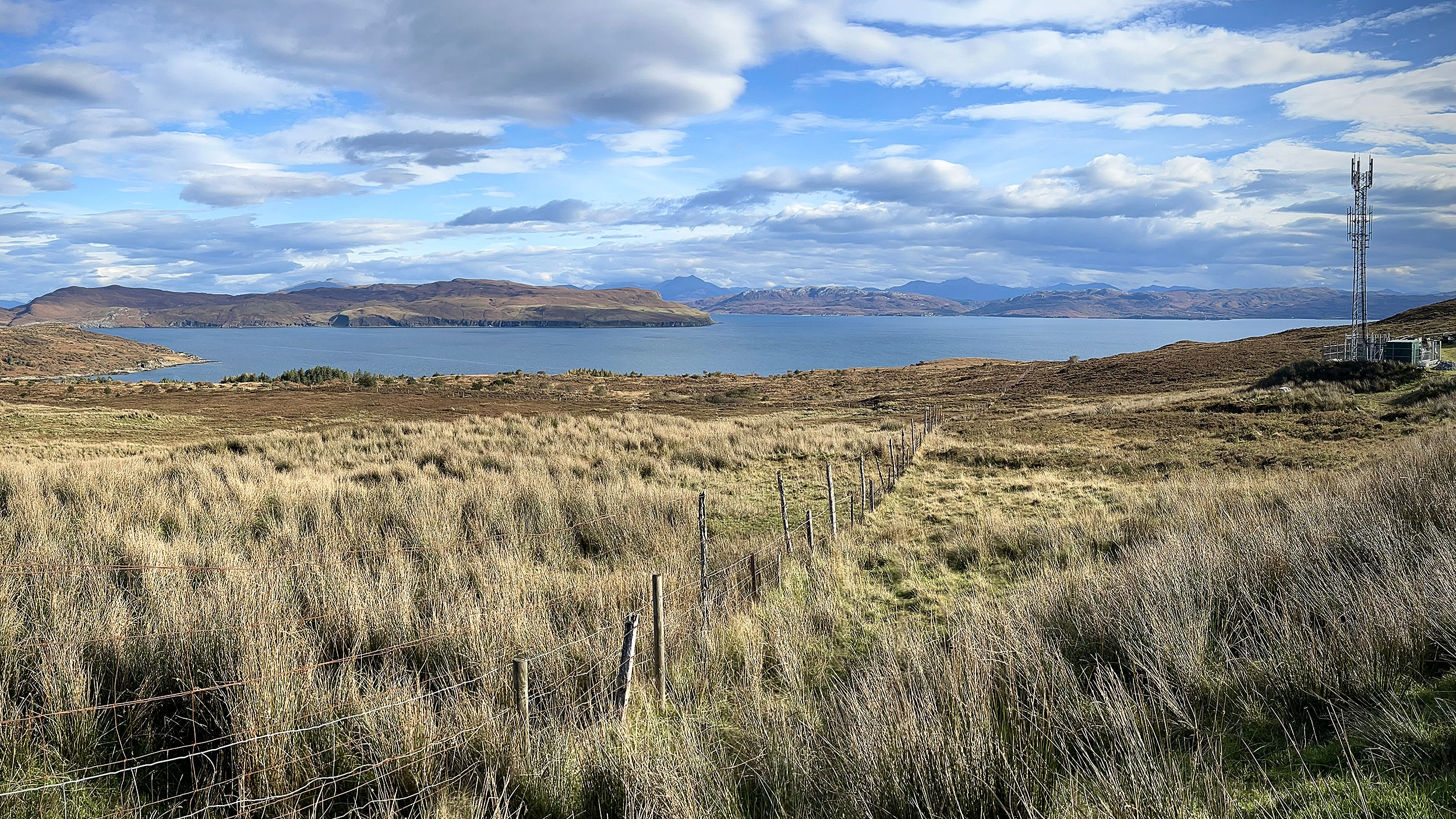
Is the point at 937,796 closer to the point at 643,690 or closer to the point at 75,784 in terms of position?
the point at 643,690

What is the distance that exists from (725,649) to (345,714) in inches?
109

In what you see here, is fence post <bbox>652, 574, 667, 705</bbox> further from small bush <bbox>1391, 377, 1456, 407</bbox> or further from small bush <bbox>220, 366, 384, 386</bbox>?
small bush <bbox>220, 366, 384, 386</bbox>

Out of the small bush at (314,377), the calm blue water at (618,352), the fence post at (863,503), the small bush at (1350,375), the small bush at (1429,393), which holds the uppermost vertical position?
the calm blue water at (618,352)

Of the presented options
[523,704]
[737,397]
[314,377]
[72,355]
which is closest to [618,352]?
[72,355]

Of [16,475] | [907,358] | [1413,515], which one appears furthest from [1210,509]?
[907,358]

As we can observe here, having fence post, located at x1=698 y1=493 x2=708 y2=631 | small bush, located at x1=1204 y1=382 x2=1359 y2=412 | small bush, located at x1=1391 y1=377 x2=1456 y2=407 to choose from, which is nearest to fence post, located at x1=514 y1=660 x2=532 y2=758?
fence post, located at x1=698 y1=493 x2=708 y2=631

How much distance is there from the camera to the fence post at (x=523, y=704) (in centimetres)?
421

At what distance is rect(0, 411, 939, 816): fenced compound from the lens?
12.9 feet

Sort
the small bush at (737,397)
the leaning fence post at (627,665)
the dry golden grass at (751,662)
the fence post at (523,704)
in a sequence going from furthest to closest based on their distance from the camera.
Result: 1. the small bush at (737,397)
2. the leaning fence post at (627,665)
3. the fence post at (523,704)
4. the dry golden grass at (751,662)

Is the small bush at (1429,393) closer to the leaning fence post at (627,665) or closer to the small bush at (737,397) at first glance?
the small bush at (737,397)

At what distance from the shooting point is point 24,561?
7.13 meters

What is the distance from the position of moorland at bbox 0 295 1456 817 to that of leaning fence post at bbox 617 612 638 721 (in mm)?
74

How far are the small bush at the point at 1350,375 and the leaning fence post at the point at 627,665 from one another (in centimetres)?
3520

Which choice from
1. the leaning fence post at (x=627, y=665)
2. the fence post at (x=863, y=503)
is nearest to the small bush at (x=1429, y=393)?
the fence post at (x=863, y=503)
